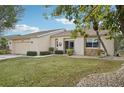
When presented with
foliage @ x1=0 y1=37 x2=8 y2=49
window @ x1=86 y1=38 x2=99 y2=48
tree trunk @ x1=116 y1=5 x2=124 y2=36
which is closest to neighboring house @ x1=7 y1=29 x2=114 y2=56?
window @ x1=86 y1=38 x2=99 y2=48

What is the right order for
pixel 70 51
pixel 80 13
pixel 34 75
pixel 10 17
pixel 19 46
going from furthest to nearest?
pixel 70 51, pixel 19 46, pixel 10 17, pixel 34 75, pixel 80 13

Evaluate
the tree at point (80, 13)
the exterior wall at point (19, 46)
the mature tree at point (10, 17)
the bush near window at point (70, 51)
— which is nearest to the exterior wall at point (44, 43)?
the exterior wall at point (19, 46)

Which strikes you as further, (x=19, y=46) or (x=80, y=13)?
(x=19, y=46)

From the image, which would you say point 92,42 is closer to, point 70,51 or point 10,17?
point 70,51

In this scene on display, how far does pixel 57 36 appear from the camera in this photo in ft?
80.9

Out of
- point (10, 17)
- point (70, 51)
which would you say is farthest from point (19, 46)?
point (70, 51)

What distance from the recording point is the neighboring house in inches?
792

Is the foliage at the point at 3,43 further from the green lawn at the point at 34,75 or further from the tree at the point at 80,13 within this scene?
the tree at the point at 80,13

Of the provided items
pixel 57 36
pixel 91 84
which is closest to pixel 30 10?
pixel 91 84

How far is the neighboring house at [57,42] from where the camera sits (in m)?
20.1

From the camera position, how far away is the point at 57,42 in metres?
24.4

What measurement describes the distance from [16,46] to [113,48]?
787 centimetres

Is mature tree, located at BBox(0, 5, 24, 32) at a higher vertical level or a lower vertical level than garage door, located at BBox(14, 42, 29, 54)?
higher

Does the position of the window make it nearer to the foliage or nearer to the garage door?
the garage door
